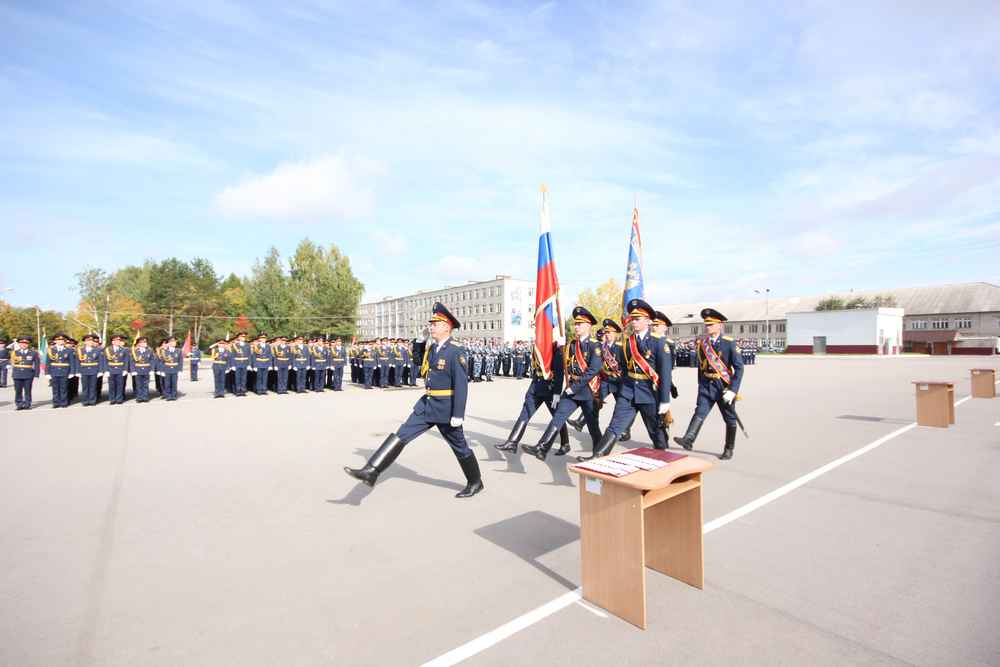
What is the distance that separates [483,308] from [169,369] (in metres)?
71.7

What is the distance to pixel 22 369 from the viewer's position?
12.3 metres

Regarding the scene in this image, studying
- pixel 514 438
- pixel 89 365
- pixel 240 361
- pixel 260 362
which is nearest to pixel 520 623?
pixel 514 438

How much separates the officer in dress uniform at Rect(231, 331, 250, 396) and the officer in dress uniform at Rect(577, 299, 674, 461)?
42.1 ft

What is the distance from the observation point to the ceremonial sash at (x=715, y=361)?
689 centimetres

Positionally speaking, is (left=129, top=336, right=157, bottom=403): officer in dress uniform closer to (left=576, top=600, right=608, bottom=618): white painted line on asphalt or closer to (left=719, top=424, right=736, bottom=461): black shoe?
(left=719, top=424, right=736, bottom=461): black shoe

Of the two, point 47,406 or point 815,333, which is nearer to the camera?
point 47,406

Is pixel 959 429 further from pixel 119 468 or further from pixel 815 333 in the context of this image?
pixel 815 333

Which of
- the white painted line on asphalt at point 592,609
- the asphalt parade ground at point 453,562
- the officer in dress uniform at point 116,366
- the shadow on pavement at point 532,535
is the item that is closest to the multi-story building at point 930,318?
the officer in dress uniform at point 116,366

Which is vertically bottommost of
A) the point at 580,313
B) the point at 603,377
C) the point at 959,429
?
the point at 959,429

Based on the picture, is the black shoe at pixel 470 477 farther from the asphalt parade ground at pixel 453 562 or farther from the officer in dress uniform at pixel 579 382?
the officer in dress uniform at pixel 579 382

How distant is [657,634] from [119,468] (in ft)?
21.9

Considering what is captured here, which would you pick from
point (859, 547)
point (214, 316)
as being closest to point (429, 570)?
point (859, 547)

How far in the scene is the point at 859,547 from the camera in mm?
3861

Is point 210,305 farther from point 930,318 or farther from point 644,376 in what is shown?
point 930,318
